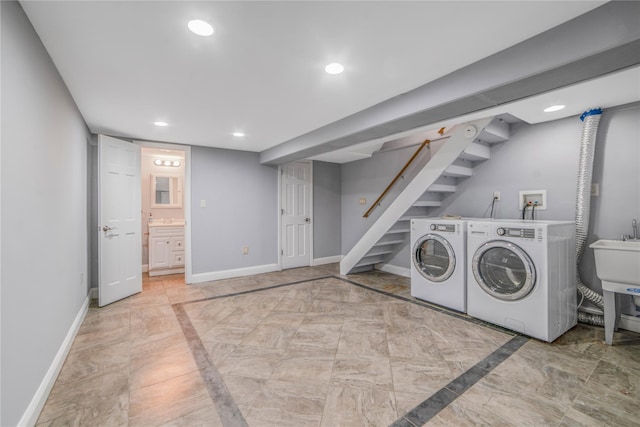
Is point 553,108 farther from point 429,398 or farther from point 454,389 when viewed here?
point 429,398

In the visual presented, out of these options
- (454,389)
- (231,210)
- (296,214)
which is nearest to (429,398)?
(454,389)

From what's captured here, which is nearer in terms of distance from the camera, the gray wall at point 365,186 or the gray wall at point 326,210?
the gray wall at point 365,186

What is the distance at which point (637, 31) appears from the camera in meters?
1.32

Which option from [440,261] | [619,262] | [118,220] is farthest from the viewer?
[118,220]

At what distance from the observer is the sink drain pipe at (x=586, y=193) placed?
2.70 meters

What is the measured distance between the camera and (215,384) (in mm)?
1878

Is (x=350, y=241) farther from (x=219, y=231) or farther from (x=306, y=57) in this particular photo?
(x=306, y=57)

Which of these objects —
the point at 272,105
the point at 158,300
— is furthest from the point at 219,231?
the point at 272,105

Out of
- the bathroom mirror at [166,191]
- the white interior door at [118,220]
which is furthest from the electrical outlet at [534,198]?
the bathroom mirror at [166,191]

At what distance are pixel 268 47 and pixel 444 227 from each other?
253 cm

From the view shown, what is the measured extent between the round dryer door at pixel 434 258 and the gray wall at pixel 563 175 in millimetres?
885

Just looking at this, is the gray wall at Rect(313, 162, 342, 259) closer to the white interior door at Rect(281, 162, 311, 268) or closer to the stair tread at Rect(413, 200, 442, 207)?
the white interior door at Rect(281, 162, 311, 268)

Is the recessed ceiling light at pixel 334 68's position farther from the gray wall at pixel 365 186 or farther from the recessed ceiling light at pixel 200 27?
the gray wall at pixel 365 186

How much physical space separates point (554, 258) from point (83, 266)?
4.78m
